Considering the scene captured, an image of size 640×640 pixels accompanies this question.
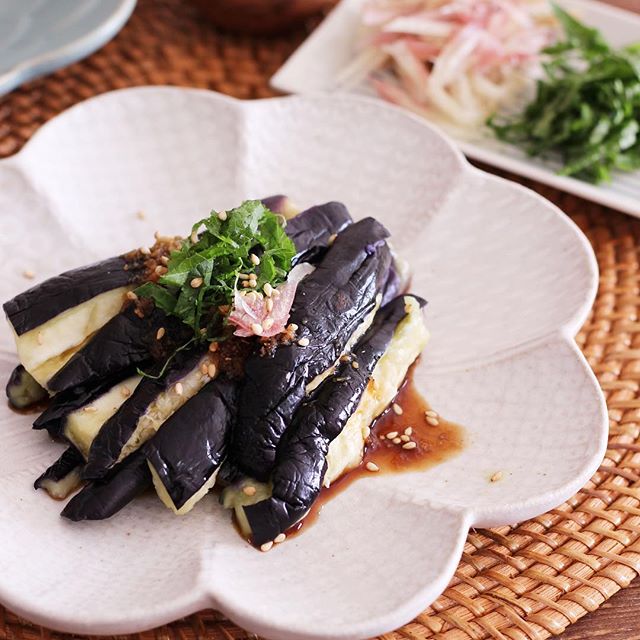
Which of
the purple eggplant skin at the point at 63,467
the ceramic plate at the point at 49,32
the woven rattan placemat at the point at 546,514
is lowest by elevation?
the woven rattan placemat at the point at 546,514

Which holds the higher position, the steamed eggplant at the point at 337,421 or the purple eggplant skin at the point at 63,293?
the purple eggplant skin at the point at 63,293

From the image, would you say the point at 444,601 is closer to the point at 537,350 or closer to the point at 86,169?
the point at 537,350

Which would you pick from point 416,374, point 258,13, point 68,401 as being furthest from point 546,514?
point 258,13

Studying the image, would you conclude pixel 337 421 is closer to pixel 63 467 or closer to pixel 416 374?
pixel 416 374

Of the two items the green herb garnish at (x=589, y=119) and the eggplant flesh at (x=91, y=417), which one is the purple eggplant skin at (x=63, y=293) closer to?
the eggplant flesh at (x=91, y=417)

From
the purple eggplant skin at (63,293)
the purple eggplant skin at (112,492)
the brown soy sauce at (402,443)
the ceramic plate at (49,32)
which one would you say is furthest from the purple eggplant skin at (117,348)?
the ceramic plate at (49,32)

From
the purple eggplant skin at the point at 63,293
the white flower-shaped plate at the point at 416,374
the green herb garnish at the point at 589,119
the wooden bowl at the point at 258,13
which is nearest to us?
the white flower-shaped plate at the point at 416,374

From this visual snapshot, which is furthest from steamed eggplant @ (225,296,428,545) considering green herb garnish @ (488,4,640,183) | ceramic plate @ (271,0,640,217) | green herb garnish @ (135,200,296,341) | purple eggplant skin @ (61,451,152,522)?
green herb garnish @ (488,4,640,183)
